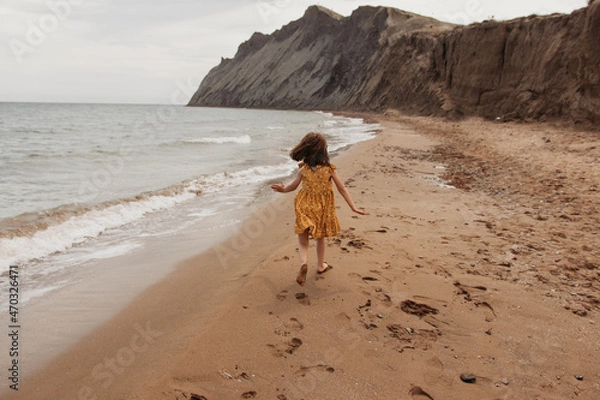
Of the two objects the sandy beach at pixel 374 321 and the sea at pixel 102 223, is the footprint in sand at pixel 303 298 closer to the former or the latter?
the sandy beach at pixel 374 321

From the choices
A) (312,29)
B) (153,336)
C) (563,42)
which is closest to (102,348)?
(153,336)

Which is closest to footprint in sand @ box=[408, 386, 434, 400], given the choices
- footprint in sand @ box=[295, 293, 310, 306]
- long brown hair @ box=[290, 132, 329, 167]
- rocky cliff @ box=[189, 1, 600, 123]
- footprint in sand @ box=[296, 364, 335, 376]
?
footprint in sand @ box=[296, 364, 335, 376]

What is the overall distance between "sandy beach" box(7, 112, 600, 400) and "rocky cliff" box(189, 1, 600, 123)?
14879mm

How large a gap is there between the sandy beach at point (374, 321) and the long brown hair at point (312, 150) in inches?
42.8

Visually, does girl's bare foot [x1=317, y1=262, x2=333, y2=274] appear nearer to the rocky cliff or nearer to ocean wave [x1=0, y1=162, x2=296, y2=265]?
ocean wave [x1=0, y1=162, x2=296, y2=265]

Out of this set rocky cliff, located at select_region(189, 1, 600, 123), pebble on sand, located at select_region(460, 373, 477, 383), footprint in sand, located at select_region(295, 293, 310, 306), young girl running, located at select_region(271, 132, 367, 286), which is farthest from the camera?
rocky cliff, located at select_region(189, 1, 600, 123)

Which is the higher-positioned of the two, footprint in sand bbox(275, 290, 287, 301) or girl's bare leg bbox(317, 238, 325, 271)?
girl's bare leg bbox(317, 238, 325, 271)

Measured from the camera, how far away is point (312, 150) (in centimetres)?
383

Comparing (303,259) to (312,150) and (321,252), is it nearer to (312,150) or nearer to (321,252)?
(321,252)

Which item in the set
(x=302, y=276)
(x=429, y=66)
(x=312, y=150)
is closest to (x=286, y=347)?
(x=302, y=276)

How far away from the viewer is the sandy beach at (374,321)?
8.42 feet

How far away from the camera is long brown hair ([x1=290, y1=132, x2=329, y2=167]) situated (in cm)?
379

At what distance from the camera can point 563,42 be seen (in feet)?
69.4

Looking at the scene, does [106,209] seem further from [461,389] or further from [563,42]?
[563,42]
